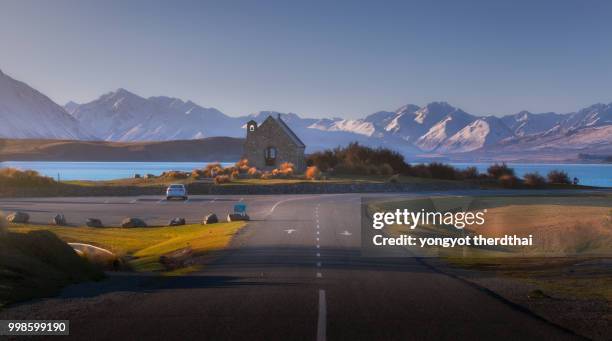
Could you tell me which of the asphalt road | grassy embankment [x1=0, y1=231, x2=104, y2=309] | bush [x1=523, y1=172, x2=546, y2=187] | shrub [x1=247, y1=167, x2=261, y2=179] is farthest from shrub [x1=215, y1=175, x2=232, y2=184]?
grassy embankment [x1=0, y1=231, x2=104, y2=309]

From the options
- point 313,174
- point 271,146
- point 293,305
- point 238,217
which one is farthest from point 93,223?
point 271,146

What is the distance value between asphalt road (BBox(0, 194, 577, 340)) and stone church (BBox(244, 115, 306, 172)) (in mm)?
69182

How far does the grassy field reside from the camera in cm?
2675

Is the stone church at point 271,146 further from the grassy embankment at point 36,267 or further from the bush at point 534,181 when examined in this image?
the grassy embankment at point 36,267

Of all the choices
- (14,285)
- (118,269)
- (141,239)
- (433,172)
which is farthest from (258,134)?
(14,285)

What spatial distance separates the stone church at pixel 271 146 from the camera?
93.6 meters

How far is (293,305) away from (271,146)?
8159 centimetres

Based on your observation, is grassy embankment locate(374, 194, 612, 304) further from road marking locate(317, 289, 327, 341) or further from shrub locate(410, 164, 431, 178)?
shrub locate(410, 164, 431, 178)

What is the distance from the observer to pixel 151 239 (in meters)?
35.6

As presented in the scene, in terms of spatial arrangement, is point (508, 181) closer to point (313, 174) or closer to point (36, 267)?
point (313, 174)

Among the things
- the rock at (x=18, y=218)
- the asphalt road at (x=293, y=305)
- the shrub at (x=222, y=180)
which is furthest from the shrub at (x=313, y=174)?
the asphalt road at (x=293, y=305)

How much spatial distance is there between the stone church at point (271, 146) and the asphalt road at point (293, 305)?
6918 cm

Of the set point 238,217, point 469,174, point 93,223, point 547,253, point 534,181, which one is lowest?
point 547,253

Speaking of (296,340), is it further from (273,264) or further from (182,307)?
(273,264)
